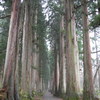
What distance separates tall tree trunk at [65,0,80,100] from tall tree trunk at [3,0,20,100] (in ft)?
16.2

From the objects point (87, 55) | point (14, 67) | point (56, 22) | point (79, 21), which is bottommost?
point (14, 67)

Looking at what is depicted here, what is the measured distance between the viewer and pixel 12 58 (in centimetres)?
1031

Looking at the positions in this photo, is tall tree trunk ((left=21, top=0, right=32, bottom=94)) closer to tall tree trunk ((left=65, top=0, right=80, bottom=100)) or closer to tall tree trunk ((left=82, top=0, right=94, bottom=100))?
tall tree trunk ((left=65, top=0, right=80, bottom=100))

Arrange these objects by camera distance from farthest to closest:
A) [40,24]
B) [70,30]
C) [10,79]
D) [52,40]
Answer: [52,40] → [40,24] → [70,30] → [10,79]

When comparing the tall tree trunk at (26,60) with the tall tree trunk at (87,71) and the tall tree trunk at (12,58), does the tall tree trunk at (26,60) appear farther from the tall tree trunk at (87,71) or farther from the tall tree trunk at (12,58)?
the tall tree trunk at (87,71)

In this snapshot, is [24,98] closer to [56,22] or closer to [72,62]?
[72,62]

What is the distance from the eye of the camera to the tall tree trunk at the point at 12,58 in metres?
9.64

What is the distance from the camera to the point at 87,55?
12.2 meters

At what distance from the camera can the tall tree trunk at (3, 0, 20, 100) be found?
964 centimetres

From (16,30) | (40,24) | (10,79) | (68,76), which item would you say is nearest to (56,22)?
(40,24)

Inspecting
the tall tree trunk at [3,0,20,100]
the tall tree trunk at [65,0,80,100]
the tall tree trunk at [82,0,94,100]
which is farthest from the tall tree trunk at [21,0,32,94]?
the tall tree trunk at [82,0,94,100]

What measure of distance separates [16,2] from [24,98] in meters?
6.71

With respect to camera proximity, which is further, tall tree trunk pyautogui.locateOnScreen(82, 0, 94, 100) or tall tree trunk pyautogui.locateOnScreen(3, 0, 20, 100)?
tall tree trunk pyautogui.locateOnScreen(82, 0, 94, 100)

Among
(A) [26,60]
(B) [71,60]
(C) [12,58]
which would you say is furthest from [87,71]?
(A) [26,60]
